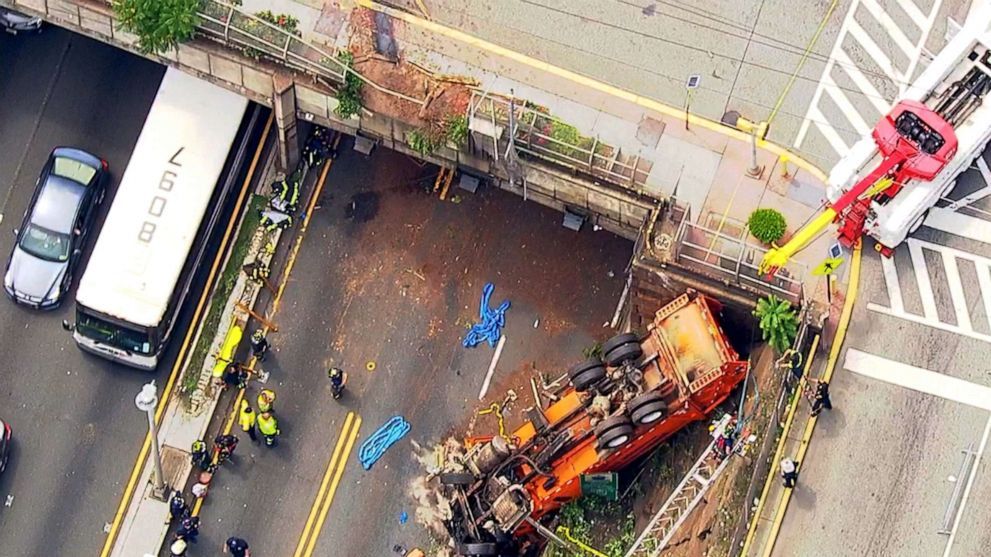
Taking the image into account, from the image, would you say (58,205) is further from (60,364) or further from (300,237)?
(300,237)

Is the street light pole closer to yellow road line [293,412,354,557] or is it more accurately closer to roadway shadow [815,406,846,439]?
yellow road line [293,412,354,557]

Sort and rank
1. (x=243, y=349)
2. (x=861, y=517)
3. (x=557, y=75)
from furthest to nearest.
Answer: (x=243, y=349)
(x=557, y=75)
(x=861, y=517)

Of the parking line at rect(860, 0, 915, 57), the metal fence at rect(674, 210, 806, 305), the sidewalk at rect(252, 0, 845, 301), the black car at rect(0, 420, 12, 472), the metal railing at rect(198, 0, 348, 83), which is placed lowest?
the black car at rect(0, 420, 12, 472)

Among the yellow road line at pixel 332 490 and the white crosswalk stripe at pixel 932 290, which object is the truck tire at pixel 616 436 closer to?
the white crosswalk stripe at pixel 932 290

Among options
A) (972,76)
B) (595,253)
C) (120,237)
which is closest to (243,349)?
(120,237)

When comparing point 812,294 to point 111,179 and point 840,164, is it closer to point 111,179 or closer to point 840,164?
point 840,164

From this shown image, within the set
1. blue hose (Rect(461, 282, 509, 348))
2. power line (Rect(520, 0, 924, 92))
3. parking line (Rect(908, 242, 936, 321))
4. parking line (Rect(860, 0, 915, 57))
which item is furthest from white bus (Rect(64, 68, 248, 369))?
parking line (Rect(908, 242, 936, 321))

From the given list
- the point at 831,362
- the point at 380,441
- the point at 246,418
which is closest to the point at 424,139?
the point at 380,441
